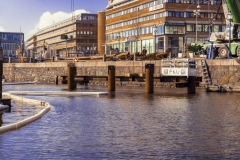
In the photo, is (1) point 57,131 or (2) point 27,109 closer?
(1) point 57,131

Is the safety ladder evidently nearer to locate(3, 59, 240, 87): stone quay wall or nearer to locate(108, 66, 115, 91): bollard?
locate(3, 59, 240, 87): stone quay wall

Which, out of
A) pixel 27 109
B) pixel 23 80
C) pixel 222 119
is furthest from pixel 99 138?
pixel 23 80

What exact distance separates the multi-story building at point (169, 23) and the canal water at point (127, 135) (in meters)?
77.1

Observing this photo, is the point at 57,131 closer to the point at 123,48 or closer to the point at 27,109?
the point at 27,109

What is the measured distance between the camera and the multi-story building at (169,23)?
362 feet

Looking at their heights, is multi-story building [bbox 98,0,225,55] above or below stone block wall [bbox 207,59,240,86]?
above

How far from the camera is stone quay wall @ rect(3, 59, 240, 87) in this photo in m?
52.3

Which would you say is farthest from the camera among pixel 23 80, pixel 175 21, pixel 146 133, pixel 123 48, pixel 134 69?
pixel 123 48

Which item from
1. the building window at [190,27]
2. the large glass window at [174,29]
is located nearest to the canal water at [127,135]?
the large glass window at [174,29]

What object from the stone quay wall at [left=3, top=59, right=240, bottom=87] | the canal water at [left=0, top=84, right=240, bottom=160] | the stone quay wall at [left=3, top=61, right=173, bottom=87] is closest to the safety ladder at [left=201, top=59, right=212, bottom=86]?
the stone quay wall at [left=3, top=59, right=240, bottom=87]

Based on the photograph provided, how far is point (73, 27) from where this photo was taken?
184125 millimetres

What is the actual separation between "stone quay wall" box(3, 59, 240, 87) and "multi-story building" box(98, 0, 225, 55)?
3078 cm

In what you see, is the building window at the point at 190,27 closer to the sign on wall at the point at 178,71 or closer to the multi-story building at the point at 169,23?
the multi-story building at the point at 169,23

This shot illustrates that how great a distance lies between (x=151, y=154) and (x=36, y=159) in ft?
11.1
